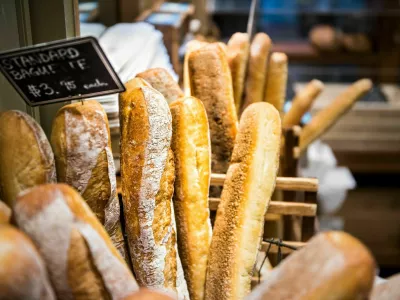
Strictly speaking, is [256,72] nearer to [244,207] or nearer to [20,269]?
[244,207]

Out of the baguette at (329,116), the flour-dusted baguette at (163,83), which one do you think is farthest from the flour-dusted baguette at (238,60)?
the baguette at (329,116)

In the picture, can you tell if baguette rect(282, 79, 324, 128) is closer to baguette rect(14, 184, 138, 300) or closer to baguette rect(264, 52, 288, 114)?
baguette rect(264, 52, 288, 114)

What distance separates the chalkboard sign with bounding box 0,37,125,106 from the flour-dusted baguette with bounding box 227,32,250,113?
0.50m

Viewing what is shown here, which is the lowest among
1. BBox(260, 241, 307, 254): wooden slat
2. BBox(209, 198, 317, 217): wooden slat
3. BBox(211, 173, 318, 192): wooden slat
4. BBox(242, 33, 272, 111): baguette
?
BBox(260, 241, 307, 254): wooden slat

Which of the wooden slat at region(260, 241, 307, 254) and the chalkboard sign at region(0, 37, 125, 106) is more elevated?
the chalkboard sign at region(0, 37, 125, 106)

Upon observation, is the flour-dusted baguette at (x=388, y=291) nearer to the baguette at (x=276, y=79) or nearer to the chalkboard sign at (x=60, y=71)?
the chalkboard sign at (x=60, y=71)

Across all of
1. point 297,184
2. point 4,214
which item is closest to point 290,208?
point 297,184

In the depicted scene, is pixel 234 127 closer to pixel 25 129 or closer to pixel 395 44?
pixel 25 129

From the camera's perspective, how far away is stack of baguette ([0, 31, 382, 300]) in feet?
1.79

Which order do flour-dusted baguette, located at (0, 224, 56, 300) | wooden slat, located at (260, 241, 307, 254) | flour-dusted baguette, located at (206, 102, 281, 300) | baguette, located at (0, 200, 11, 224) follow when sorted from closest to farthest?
flour-dusted baguette, located at (0, 224, 56, 300), baguette, located at (0, 200, 11, 224), flour-dusted baguette, located at (206, 102, 281, 300), wooden slat, located at (260, 241, 307, 254)

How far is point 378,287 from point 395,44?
325 cm

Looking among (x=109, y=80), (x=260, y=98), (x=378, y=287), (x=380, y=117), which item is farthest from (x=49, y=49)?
(x=380, y=117)

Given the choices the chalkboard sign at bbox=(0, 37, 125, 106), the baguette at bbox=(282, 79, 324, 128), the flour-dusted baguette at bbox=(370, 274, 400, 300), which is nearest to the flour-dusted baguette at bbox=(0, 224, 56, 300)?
the chalkboard sign at bbox=(0, 37, 125, 106)

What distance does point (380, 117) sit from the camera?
2711mm
